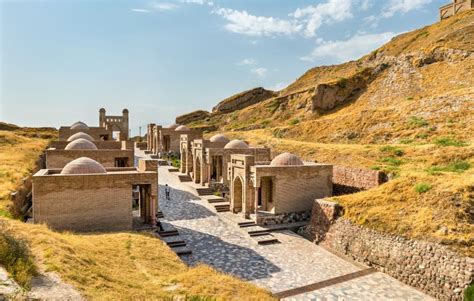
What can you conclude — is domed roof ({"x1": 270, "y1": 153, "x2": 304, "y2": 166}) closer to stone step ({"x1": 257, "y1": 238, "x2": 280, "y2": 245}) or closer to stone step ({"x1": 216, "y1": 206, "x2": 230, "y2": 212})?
stone step ({"x1": 216, "y1": 206, "x2": 230, "y2": 212})

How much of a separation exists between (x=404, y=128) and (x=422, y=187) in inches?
641

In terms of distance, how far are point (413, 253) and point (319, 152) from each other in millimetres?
16592

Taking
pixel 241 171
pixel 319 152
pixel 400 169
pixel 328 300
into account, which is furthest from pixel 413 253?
pixel 319 152

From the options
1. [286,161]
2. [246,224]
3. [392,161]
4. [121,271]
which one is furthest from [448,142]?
[121,271]

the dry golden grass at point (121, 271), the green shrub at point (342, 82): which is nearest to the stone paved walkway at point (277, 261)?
the dry golden grass at point (121, 271)

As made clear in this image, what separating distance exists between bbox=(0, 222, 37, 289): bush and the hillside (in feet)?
44.9

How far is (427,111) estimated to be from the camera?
30.4 metres

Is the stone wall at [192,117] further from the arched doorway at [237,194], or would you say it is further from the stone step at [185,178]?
the arched doorway at [237,194]

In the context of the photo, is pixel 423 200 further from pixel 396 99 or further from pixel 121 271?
pixel 396 99

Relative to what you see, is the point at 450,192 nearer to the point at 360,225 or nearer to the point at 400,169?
the point at 360,225

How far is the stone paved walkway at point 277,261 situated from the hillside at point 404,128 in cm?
242

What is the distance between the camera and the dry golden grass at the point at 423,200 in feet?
42.9

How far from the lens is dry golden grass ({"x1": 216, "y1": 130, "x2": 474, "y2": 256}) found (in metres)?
13.1

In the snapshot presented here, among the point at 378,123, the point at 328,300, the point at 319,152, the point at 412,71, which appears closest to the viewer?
the point at 328,300
